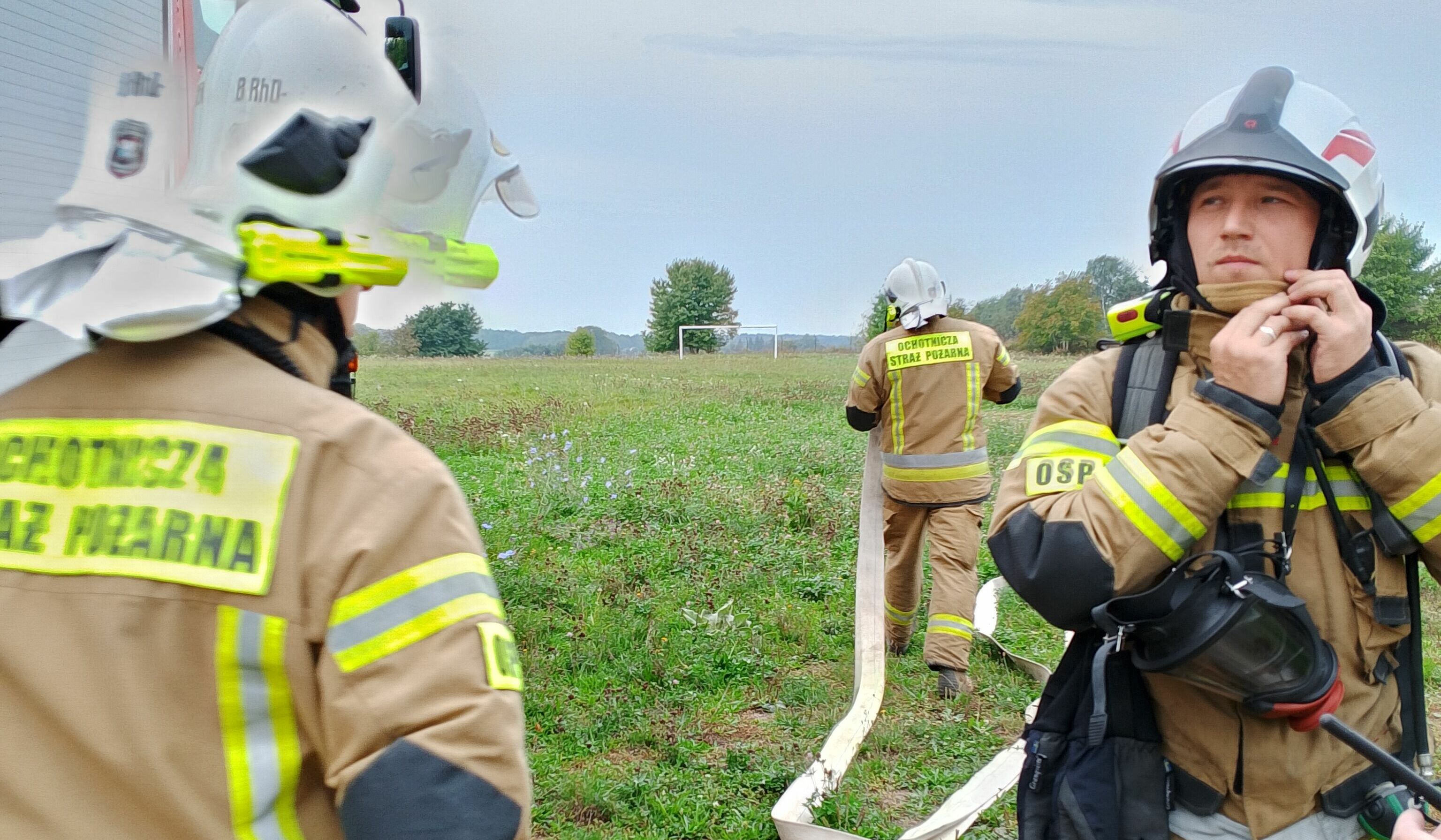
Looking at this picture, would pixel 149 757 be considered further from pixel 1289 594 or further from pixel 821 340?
pixel 821 340

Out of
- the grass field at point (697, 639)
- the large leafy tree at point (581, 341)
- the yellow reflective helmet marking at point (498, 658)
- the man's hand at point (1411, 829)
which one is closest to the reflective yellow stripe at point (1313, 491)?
the man's hand at point (1411, 829)

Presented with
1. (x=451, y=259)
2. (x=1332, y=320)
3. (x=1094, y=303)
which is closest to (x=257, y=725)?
(x=451, y=259)

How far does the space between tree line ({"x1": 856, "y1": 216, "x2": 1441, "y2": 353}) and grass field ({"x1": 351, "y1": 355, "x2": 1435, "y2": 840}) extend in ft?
19.3

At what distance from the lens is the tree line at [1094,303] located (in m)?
26.2

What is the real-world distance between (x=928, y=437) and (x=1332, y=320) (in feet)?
12.8

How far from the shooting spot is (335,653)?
1.10m

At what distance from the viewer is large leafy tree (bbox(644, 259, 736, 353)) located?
80188 millimetres

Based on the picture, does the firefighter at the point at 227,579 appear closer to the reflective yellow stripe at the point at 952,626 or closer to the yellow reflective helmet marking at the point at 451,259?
the yellow reflective helmet marking at the point at 451,259

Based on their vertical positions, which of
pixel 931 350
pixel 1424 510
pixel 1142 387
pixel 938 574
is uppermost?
pixel 931 350

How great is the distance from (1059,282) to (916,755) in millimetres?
29300

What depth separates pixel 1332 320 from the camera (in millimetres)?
1769

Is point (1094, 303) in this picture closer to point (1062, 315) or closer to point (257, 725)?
point (1062, 315)

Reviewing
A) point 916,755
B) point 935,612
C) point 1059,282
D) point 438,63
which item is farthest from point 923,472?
point 1059,282

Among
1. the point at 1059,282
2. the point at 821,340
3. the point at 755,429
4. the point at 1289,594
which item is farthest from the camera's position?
the point at 821,340
